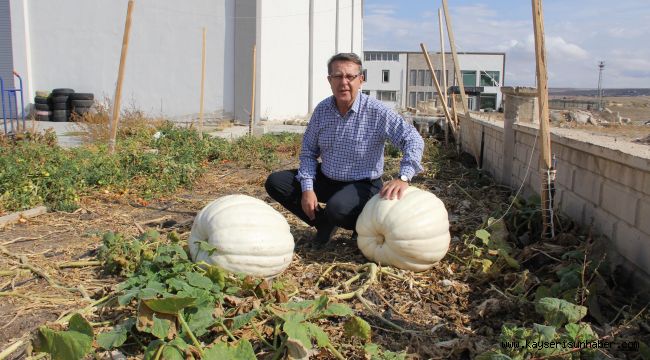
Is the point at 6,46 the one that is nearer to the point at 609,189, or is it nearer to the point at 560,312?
the point at 609,189

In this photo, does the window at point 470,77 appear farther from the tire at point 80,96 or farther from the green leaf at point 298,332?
the green leaf at point 298,332

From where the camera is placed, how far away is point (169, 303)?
7.36ft

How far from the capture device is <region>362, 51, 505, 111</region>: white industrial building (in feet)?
227

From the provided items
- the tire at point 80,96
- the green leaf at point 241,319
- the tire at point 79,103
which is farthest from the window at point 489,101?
the green leaf at point 241,319

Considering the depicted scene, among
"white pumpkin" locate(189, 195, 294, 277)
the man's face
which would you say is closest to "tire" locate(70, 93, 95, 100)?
the man's face

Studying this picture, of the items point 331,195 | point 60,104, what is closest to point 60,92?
point 60,104

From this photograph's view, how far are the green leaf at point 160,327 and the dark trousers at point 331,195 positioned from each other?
1736 millimetres

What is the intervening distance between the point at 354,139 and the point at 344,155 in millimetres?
142

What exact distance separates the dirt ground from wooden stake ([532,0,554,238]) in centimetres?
17

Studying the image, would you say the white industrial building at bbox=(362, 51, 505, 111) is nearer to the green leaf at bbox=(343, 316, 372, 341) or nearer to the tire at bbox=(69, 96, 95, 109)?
the tire at bbox=(69, 96, 95, 109)

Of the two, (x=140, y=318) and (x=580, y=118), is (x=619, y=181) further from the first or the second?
(x=580, y=118)

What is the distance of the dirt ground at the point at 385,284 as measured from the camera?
2.62 meters

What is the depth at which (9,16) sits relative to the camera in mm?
14859

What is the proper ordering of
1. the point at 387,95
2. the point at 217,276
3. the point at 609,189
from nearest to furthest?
1. the point at 217,276
2. the point at 609,189
3. the point at 387,95
